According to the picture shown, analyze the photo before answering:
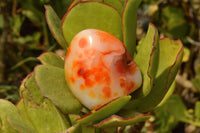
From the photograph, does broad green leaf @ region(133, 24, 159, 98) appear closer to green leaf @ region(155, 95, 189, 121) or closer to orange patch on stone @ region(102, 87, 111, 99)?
orange patch on stone @ region(102, 87, 111, 99)

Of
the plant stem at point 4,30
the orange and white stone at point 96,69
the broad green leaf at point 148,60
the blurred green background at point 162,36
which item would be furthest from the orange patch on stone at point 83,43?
the plant stem at point 4,30

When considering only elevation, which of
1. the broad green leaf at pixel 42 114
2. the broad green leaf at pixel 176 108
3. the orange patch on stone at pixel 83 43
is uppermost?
the orange patch on stone at pixel 83 43

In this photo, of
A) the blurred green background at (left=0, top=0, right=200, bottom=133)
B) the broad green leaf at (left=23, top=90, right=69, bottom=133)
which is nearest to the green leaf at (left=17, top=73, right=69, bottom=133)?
the broad green leaf at (left=23, top=90, right=69, bottom=133)

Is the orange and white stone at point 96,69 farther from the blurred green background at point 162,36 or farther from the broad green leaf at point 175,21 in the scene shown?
the broad green leaf at point 175,21

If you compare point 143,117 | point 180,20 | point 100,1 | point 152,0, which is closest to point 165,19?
point 180,20

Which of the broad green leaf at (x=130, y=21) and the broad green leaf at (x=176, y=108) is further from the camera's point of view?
the broad green leaf at (x=176, y=108)

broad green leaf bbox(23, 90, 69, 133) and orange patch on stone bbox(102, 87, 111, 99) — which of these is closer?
orange patch on stone bbox(102, 87, 111, 99)

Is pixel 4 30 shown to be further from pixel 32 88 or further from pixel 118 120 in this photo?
pixel 118 120
